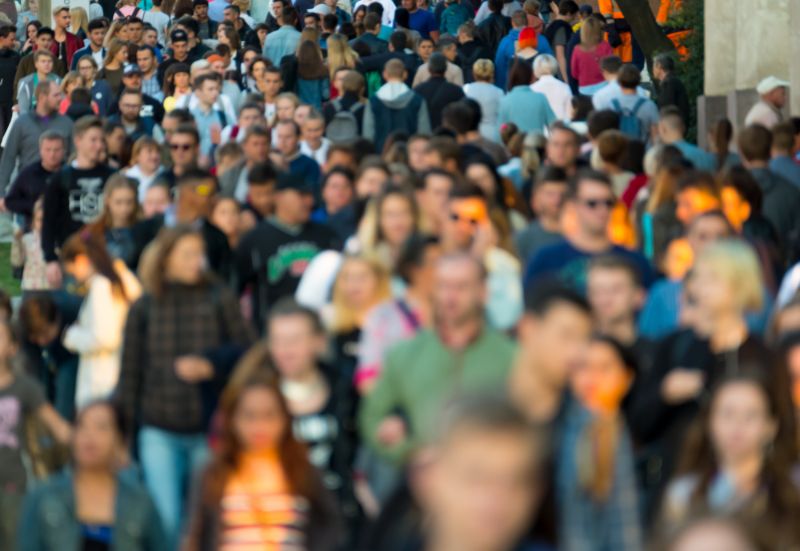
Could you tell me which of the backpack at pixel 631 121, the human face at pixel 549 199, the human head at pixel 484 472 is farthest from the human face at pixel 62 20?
the human head at pixel 484 472

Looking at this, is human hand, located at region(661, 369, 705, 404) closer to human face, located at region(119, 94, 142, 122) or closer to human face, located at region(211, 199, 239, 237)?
human face, located at region(211, 199, 239, 237)

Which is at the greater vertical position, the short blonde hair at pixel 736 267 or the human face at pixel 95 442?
the short blonde hair at pixel 736 267

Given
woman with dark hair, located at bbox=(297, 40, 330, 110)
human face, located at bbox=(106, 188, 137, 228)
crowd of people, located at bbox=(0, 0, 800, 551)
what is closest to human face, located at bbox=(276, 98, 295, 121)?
crowd of people, located at bbox=(0, 0, 800, 551)

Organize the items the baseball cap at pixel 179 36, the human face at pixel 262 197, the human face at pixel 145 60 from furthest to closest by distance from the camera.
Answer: the baseball cap at pixel 179 36, the human face at pixel 145 60, the human face at pixel 262 197

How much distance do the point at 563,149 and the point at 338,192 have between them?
1.93 metres

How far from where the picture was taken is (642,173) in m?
16.0

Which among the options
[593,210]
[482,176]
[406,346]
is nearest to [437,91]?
[482,176]

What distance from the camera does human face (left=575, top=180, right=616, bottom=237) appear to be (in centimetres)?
1100

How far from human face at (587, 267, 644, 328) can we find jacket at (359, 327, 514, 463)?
897mm

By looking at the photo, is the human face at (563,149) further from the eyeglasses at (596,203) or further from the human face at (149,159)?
the eyeglasses at (596,203)

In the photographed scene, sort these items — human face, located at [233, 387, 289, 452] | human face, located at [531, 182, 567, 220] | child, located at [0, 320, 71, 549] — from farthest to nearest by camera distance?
human face, located at [531, 182, 567, 220], child, located at [0, 320, 71, 549], human face, located at [233, 387, 289, 452]

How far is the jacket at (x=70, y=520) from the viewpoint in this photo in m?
8.74

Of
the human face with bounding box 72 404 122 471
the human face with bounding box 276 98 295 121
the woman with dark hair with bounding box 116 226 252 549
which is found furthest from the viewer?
A: the human face with bounding box 276 98 295 121

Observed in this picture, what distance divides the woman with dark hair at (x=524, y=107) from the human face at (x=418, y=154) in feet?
15.5
